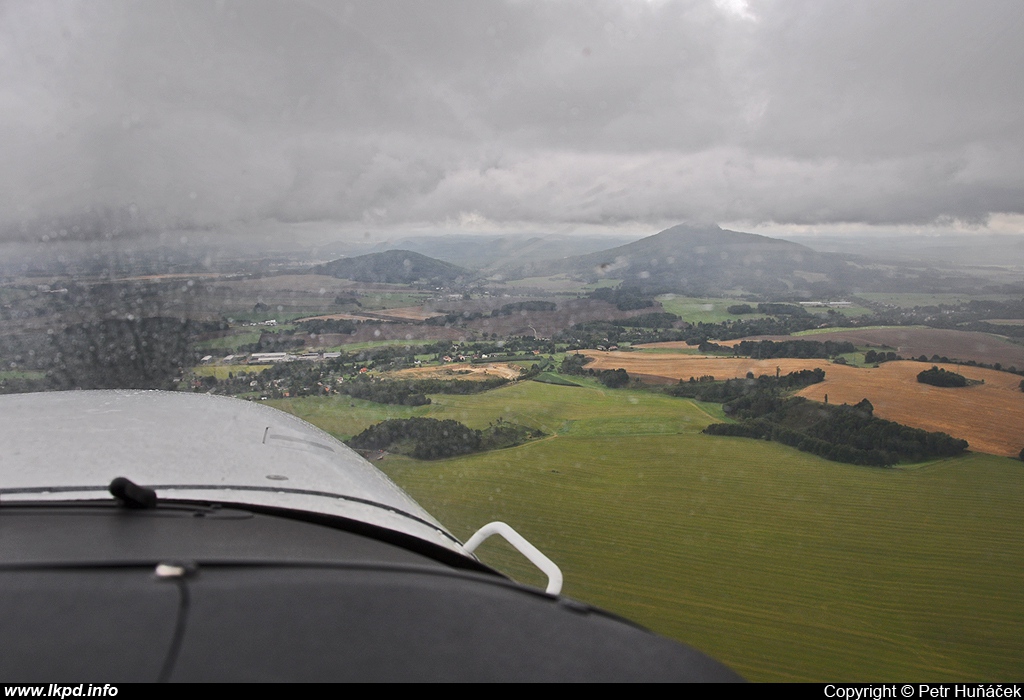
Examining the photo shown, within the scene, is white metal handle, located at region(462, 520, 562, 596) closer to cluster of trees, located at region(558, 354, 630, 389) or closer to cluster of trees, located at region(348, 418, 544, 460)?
cluster of trees, located at region(348, 418, 544, 460)

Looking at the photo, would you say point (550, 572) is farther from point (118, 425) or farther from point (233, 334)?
point (233, 334)

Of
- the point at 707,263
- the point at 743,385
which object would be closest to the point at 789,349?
the point at 743,385

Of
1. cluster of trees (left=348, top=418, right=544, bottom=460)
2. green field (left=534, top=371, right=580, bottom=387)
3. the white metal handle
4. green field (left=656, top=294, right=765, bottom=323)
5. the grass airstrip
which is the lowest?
the grass airstrip

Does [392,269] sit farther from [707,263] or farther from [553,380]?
[707,263]

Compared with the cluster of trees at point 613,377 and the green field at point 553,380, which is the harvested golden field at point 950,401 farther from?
the green field at point 553,380

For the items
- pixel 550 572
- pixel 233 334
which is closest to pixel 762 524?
pixel 550 572

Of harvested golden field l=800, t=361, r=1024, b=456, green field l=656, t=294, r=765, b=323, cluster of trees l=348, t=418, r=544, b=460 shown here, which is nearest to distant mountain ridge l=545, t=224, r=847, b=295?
green field l=656, t=294, r=765, b=323
